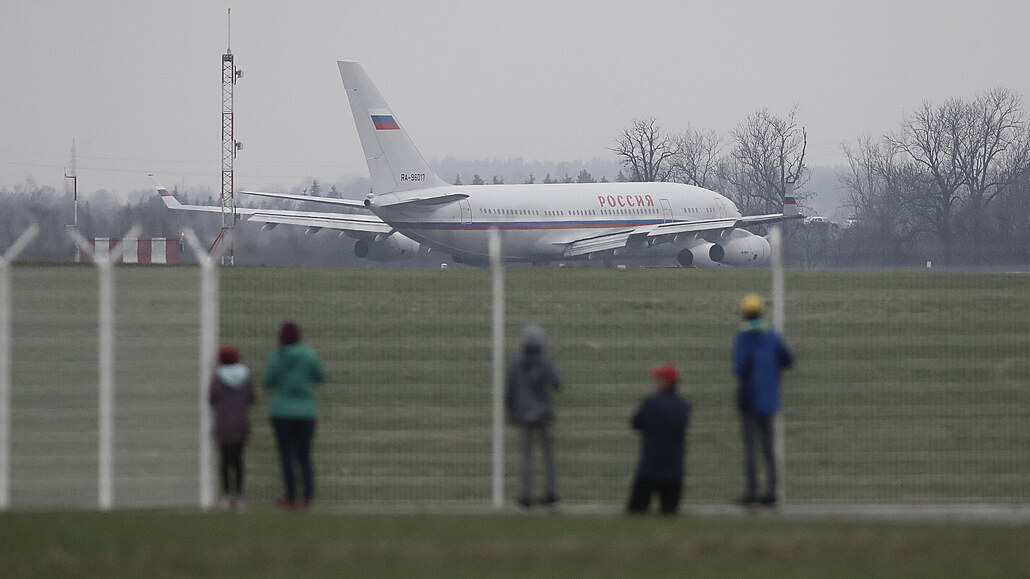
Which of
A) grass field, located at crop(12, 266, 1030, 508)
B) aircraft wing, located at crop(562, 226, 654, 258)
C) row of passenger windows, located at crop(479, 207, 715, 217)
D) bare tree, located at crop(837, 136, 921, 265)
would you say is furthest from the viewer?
aircraft wing, located at crop(562, 226, 654, 258)

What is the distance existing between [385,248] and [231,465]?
118 feet

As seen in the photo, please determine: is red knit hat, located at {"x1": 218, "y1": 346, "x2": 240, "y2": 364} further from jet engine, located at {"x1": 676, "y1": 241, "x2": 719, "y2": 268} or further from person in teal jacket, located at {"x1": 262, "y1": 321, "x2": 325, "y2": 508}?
jet engine, located at {"x1": 676, "y1": 241, "x2": 719, "y2": 268}

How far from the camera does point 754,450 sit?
38.2ft

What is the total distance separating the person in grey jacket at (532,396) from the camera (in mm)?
11359

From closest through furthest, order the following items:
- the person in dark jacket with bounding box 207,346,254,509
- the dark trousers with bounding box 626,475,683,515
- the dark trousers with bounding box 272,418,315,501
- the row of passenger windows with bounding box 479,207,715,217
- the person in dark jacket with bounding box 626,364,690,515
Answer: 1. the person in dark jacket with bounding box 626,364,690,515
2. the dark trousers with bounding box 626,475,683,515
3. the person in dark jacket with bounding box 207,346,254,509
4. the dark trousers with bounding box 272,418,315,501
5. the row of passenger windows with bounding box 479,207,715,217

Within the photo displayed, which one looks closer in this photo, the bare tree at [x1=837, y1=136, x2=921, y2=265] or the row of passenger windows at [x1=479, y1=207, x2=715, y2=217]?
the bare tree at [x1=837, y1=136, x2=921, y2=265]

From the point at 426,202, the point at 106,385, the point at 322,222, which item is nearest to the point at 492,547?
the point at 106,385

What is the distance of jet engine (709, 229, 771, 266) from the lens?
47688mm

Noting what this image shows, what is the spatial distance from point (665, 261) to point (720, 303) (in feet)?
93.0

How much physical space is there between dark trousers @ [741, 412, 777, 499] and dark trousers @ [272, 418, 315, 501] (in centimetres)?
337

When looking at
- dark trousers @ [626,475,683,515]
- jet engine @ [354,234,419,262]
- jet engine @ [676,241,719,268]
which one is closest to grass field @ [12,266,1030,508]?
dark trousers @ [626,475,683,515]

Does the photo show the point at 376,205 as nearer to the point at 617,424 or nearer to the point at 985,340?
the point at 617,424

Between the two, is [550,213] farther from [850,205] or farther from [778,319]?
[778,319]

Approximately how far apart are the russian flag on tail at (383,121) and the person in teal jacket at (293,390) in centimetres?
3411
